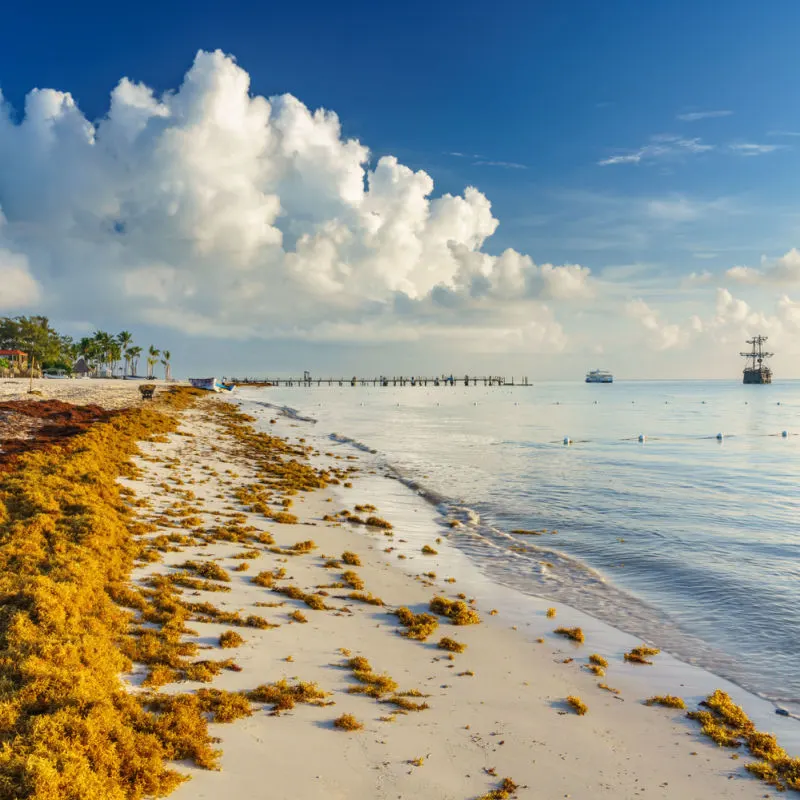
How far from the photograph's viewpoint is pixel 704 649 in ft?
37.6

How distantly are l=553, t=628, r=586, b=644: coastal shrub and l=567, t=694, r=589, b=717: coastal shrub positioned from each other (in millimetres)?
2522

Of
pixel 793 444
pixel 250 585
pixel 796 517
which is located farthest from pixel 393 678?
pixel 793 444

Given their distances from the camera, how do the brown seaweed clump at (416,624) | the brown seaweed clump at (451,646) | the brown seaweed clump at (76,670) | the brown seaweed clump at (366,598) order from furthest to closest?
the brown seaweed clump at (366,598) < the brown seaweed clump at (416,624) < the brown seaweed clump at (451,646) < the brown seaweed clump at (76,670)

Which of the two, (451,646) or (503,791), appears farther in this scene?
(451,646)

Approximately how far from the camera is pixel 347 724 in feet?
25.0

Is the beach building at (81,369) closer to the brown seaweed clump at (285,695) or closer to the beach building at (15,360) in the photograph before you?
the beach building at (15,360)

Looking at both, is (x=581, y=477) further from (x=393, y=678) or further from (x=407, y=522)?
(x=393, y=678)

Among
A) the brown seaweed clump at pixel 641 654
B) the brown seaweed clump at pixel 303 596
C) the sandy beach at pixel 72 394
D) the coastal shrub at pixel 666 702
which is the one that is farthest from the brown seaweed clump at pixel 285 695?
the sandy beach at pixel 72 394

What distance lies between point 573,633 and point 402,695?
4.60 m

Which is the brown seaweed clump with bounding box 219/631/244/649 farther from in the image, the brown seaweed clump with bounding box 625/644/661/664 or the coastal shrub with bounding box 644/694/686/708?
the brown seaweed clump with bounding box 625/644/661/664

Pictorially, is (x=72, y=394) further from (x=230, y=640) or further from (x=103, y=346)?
(x=103, y=346)

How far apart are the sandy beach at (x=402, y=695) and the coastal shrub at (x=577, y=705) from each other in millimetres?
40

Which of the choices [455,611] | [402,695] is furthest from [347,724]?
[455,611]

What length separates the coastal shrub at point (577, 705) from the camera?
8.52 m
